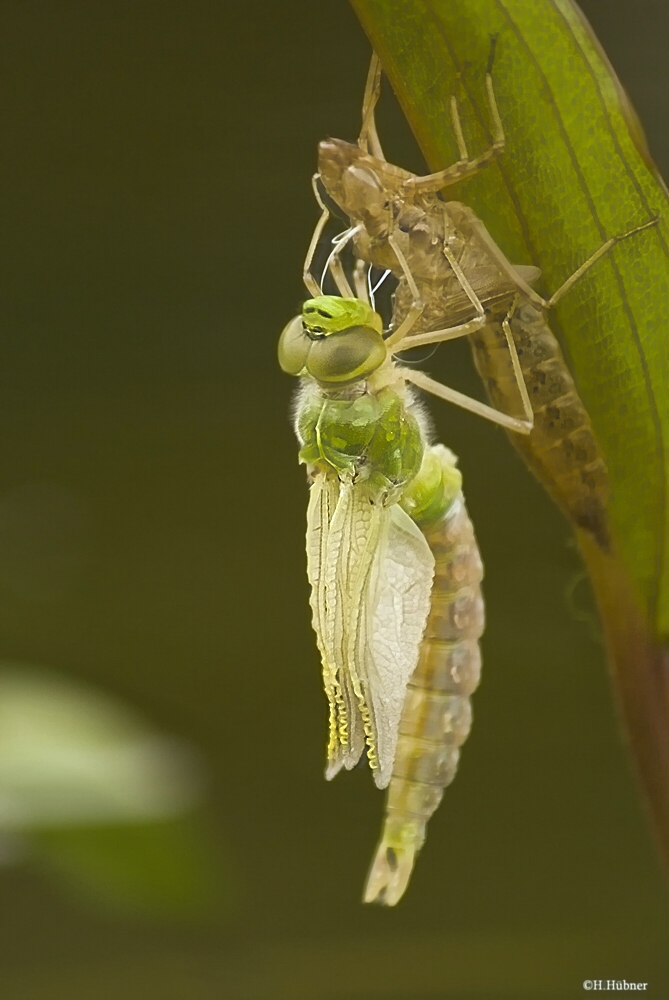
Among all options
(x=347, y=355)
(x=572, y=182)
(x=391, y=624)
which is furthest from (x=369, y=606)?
(x=572, y=182)

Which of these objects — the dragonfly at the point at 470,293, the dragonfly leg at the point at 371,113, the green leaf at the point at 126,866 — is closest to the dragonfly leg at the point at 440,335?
the dragonfly at the point at 470,293

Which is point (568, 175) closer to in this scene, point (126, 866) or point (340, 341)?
point (340, 341)

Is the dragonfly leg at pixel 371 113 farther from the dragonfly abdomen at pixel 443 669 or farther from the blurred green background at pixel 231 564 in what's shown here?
the dragonfly abdomen at pixel 443 669

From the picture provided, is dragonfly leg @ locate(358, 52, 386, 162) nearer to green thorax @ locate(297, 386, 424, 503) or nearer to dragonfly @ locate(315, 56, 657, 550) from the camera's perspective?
dragonfly @ locate(315, 56, 657, 550)

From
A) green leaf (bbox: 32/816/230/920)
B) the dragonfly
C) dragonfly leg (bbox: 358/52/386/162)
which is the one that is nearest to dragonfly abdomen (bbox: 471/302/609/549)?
the dragonfly

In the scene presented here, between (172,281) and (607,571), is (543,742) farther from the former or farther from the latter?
(172,281)
